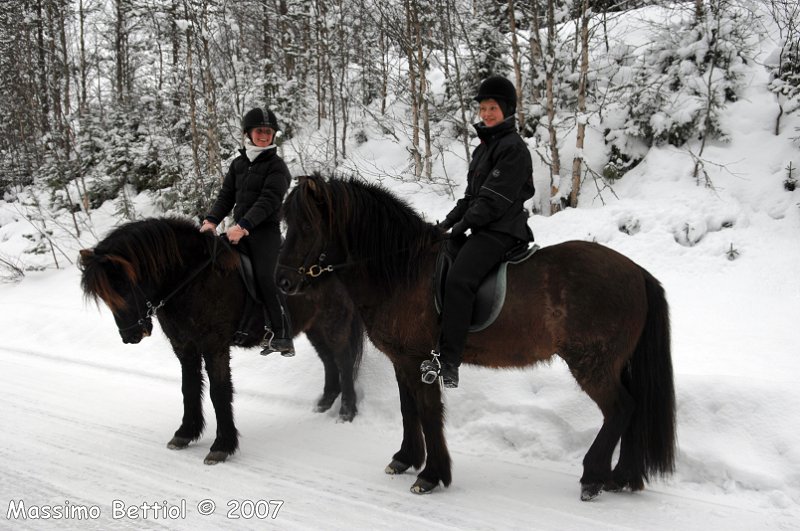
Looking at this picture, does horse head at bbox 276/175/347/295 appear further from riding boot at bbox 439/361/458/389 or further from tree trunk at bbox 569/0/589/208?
tree trunk at bbox 569/0/589/208

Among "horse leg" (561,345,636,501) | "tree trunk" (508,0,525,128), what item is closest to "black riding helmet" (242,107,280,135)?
"horse leg" (561,345,636,501)

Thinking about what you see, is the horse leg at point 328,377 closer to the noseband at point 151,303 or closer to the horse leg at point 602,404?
the noseband at point 151,303

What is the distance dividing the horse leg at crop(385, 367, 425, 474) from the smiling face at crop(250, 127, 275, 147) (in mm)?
2448

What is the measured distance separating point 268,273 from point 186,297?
70 cm

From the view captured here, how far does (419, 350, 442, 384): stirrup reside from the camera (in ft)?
11.8

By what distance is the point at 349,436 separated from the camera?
16.4 ft

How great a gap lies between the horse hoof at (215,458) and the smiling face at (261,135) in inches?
105

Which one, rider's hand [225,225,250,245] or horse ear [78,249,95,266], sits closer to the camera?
horse ear [78,249,95,266]

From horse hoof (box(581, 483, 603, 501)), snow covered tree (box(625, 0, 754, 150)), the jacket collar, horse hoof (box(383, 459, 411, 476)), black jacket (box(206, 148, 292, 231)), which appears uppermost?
snow covered tree (box(625, 0, 754, 150))

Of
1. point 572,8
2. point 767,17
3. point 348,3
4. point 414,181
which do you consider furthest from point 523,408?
point 348,3

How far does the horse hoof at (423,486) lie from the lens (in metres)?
3.76

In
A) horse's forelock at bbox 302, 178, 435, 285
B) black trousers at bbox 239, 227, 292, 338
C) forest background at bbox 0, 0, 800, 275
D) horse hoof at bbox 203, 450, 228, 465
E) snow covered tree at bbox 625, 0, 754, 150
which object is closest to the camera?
horse's forelock at bbox 302, 178, 435, 285

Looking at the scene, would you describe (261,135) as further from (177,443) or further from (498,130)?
(177,443)

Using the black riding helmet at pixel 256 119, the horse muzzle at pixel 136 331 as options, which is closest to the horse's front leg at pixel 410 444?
the horse muzzle at pixel 136 331
